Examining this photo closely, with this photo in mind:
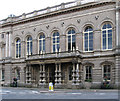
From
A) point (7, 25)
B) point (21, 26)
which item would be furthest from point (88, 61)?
point (7, 25)

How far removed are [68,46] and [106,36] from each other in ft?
20.6

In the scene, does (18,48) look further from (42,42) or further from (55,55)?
(55,55)

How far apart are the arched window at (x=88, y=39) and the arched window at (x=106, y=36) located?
188cm

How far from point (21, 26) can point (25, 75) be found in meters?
9.38

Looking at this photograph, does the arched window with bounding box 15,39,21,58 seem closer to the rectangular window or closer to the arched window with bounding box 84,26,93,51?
the arched window with bounding box 84,26,93,51

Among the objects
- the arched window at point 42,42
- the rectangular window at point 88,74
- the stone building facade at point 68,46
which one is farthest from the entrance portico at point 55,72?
the arched window at point 42,42

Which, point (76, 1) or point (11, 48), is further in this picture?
point (11, 48)

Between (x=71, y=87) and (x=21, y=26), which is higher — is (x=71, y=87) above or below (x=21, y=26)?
below

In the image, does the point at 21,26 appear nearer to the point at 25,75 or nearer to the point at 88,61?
the point at 25,75

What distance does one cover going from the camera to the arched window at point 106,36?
1062 inches

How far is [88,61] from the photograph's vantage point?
92.0 feet

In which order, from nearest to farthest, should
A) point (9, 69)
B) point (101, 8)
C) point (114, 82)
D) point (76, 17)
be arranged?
point (114, 82), point (101, 8), point (76, 17), point (9, 69)

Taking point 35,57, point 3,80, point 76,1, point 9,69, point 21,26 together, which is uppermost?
point 76,1

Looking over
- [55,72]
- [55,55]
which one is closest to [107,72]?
[55,72]
